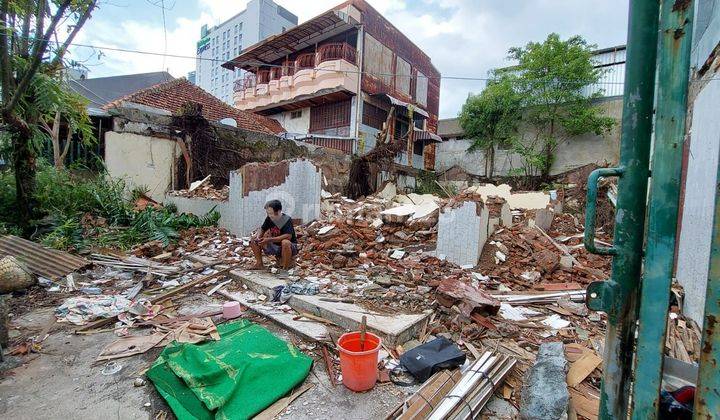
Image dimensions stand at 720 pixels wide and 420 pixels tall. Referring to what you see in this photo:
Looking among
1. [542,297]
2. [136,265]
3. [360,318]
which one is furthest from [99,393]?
[542,297]

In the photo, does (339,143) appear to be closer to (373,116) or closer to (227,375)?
(373,116)

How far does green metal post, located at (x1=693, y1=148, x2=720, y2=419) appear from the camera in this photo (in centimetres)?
88

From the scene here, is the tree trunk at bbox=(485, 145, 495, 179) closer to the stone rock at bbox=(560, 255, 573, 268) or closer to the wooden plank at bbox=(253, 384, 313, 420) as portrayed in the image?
the stone rock at bbox=(560, 255, 573, 268)

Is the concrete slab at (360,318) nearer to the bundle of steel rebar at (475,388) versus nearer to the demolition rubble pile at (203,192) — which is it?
the bundle of steel rebar at (475,388)

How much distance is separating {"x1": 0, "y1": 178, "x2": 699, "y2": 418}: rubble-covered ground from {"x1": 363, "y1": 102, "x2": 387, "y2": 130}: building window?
1151 centimetres

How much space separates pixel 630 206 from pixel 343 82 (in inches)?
642

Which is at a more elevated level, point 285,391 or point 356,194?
point 356,194

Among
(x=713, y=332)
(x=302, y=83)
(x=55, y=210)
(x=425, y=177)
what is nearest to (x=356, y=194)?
(x=425, y=177)

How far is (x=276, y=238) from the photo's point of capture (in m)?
5.16

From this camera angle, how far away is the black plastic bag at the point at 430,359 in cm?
273

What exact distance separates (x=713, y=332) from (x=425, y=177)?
1781 cm

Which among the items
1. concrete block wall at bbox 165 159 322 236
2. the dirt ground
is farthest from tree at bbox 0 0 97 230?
the dirt ground

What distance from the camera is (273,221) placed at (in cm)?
542

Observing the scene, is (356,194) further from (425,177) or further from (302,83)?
(302,83)
